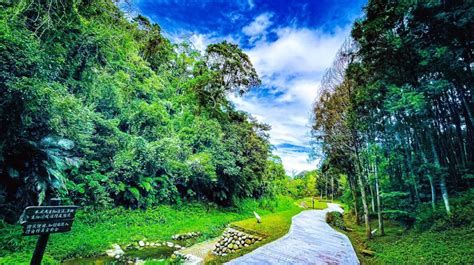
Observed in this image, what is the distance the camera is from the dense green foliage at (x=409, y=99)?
5.48 metres

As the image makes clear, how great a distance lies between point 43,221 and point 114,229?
283 inches

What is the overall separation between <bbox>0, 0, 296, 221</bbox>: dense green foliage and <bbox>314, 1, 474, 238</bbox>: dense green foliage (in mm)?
8191

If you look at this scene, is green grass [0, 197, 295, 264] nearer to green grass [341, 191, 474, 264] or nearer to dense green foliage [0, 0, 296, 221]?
dense green foliage [0, 0, 296, 221]

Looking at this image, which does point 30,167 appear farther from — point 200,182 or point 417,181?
point 417,181

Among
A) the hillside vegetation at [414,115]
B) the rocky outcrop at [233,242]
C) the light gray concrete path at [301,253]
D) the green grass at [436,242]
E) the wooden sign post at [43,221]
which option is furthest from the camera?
the rocky outcrop at [233,242]

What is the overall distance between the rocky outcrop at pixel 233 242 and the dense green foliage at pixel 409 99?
470 cm

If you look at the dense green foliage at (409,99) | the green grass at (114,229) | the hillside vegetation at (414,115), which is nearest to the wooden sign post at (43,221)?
the green grass at (114,229)

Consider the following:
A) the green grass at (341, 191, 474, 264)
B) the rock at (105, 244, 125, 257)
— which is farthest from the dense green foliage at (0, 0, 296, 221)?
the green grass at (341, 191, 474, 264)

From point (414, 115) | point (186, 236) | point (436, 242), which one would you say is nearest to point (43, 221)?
point (436, 242)

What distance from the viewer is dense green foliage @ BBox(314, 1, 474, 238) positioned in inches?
216

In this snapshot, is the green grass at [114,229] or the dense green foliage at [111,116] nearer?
the dense green foliage at [111,116]

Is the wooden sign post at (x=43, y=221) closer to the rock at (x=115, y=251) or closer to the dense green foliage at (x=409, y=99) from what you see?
the rock at (x=115, y=251)

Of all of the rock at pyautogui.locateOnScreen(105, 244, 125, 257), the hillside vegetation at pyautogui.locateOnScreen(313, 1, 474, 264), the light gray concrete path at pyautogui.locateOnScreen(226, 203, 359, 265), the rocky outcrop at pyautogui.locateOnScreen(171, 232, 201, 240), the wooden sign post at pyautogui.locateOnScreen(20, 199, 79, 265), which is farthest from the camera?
the rocky outcrop at pyautogui.locateOnScreen(171, 232, 201, 240)

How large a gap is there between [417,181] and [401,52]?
5.14 meters
